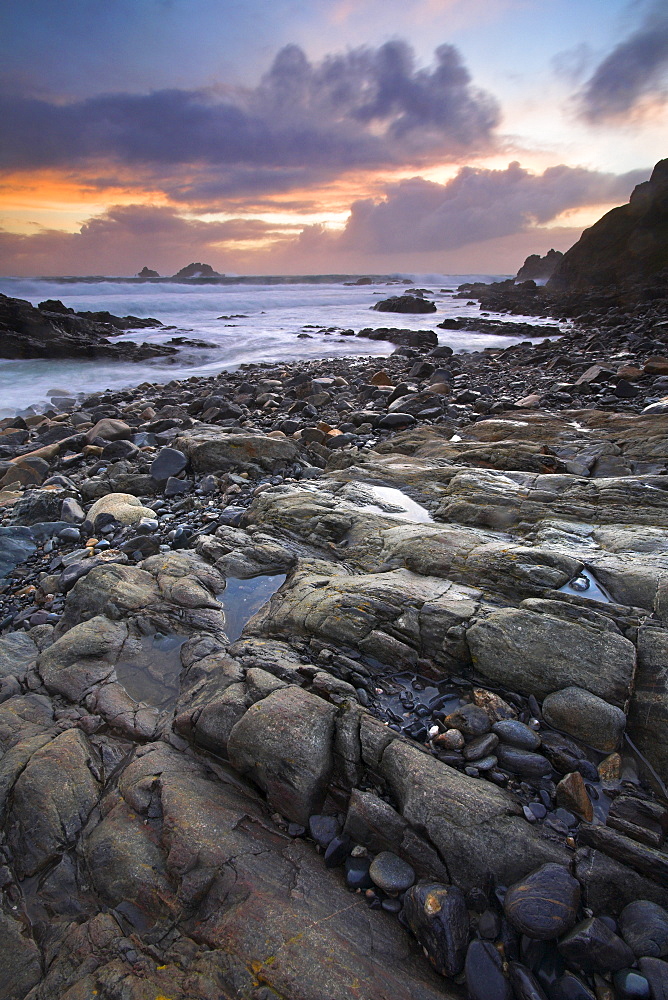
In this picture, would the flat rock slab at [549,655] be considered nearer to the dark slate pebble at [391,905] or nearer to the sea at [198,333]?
the dark slate pebble at [391,905]

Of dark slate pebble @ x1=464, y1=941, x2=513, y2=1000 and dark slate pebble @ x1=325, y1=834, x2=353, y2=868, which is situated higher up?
dark slate pebble @ x1=464, y1=941, x2=513, y2=1000

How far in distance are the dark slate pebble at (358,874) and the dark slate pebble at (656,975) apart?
100cm

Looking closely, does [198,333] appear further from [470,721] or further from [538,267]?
[538,267]

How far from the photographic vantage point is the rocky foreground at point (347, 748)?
1.79 meters

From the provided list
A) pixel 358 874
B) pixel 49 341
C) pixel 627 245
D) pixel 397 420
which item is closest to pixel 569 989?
pixel 358 874

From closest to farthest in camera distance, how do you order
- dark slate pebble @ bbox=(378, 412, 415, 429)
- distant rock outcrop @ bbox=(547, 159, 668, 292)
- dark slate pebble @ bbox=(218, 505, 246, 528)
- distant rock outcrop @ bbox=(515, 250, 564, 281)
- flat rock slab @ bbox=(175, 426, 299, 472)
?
1. dark slate pebble @ bbox=(218, 505, 246, 528)
2. flat rock slab @ bbox=(175, 426, 299, 472)
3. dark slate pebble @ bbox=(378, 412, 415, 429)
4. distant rock outcrop @ bbox=(547, 159, 668, 292)
5. distant rock outcrop @ bbox=(515, 250, 564, 281)

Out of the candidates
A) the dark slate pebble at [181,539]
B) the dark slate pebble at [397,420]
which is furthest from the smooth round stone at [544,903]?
the dark slate pebble at [397,420]

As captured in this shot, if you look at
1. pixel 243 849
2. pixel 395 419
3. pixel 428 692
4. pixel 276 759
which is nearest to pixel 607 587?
pixel 428 692

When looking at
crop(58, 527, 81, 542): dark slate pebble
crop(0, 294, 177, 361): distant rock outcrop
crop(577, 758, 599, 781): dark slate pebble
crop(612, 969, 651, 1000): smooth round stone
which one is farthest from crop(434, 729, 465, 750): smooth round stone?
crop(0, 294, 177, 361): distant rock outcrop

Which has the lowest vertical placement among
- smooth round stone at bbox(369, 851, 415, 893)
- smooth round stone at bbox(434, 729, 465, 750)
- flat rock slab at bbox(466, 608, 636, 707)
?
smooth round stone at bbox(369, 851, 415, 893)

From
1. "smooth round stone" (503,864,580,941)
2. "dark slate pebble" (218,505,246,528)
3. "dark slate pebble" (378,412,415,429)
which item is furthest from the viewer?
"dark slate pebble" (378,412,415,429)

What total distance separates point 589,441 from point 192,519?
5.15 m

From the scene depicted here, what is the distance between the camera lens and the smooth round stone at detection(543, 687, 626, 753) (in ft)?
7.73

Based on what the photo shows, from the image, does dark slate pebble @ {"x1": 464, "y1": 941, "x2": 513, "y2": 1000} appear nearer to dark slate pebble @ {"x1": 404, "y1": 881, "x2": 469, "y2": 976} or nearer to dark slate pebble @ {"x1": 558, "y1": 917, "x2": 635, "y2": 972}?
dark slate pebble @ {"x1": 404, "y1": 881, "x2": 469, "y2": 976}
